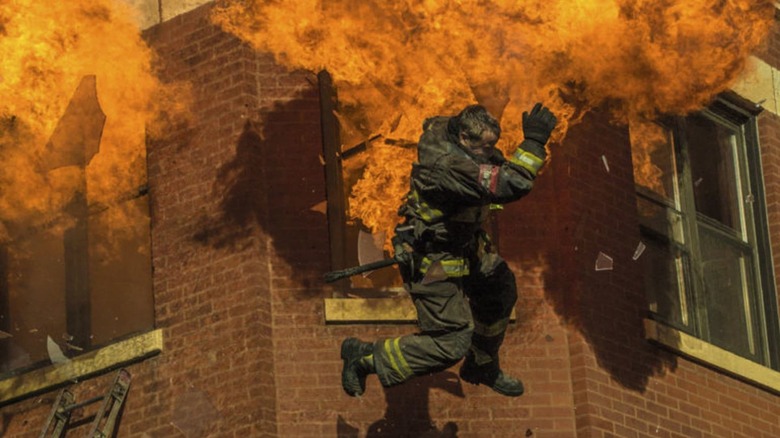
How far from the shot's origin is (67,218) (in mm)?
17594

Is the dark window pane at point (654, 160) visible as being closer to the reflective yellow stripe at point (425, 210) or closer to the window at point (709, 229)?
the window at point (709, 229)

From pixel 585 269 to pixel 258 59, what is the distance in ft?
9.12

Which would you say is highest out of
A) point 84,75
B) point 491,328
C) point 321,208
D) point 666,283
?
point 84,75

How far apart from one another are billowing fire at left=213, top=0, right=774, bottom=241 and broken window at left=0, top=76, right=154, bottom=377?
159 centimetres

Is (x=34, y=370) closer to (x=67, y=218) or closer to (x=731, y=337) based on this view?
(x=67, y=218)

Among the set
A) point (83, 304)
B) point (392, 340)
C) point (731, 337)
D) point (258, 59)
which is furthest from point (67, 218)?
point (731, 337)

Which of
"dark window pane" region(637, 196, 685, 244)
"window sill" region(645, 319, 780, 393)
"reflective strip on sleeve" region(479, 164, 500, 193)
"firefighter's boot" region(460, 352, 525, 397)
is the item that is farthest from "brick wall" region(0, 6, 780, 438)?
"reflective strip on sleeve" region(479, 164, 500, 193)

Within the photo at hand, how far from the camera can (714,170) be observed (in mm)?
18875

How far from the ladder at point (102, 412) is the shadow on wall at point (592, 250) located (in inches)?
114

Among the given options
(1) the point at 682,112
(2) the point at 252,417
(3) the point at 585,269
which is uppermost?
(1) the point at 682,112

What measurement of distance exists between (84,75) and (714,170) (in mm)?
5132

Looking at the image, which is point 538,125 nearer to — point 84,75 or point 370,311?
point 370,311

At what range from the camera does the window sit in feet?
58.6

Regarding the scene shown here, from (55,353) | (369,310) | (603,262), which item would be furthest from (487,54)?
(55,353)
